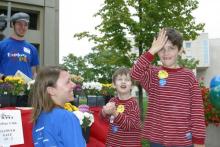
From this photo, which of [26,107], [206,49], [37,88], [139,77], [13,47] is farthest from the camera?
[206,49]

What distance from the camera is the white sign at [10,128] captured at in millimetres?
4207

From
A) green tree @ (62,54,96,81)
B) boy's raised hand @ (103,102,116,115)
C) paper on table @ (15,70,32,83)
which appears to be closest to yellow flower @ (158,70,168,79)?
boy's raised hand @ (103,102,116,115)

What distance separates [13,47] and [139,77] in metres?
2.50

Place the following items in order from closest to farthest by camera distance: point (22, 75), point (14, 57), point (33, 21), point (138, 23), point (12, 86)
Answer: point (12, 86) → point (22, 75) → point (14, 57) → point (138, 23) → point (33, 21)

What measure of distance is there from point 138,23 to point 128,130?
1200 cm

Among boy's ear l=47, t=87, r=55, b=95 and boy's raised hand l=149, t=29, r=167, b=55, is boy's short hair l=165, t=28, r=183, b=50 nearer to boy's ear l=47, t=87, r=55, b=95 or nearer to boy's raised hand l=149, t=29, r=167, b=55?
boy's raised hand l=149, t=29, r=167, b=55

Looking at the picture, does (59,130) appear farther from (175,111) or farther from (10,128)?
(10,128)

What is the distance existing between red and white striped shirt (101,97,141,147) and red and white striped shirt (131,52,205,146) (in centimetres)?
67

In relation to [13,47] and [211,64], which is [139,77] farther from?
[211,64]

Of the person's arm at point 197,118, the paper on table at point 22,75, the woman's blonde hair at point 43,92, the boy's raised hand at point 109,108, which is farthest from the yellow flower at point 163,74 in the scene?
the paper on table at point 22,75

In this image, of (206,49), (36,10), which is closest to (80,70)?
(206,49)

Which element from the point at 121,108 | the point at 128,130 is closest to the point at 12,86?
the point at 121,108

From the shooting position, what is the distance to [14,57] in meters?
5.71

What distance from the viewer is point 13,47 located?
226 inches
